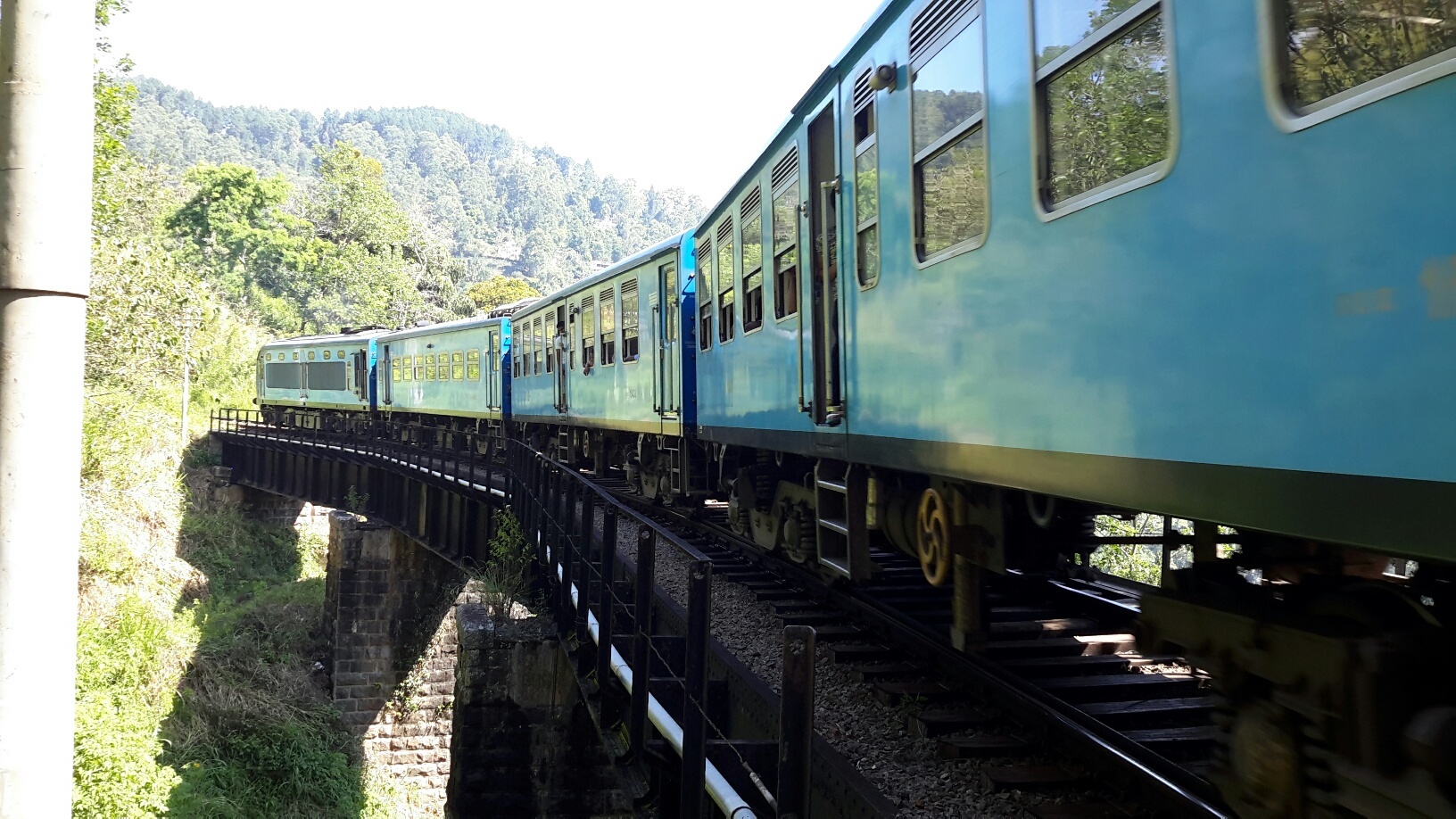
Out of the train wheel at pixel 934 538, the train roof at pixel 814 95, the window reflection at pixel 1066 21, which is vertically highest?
the train roof at pixel 814 95

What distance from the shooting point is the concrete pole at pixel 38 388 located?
264 centimetres

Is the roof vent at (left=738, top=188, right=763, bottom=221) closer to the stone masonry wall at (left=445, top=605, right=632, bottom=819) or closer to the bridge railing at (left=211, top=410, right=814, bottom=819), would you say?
the bridge railing at (left=211, top=410, right=814, bottom=819)

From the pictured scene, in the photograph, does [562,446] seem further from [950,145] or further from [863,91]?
[950,145]

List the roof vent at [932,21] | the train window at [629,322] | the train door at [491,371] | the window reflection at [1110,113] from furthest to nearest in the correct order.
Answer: the train door at [491,371] → the train window at [629,322] → the roof vent at [932,21] → the window reflection at [1110,113]

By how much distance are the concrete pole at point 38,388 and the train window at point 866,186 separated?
3.68 m

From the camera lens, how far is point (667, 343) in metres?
12.4

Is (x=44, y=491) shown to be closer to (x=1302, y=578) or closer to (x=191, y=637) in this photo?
(x=1302, y=578)

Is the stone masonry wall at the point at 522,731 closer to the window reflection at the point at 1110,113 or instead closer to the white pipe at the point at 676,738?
the white pipe at the point at 676,738

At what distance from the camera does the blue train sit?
226 centimetres

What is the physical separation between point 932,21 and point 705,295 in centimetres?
583

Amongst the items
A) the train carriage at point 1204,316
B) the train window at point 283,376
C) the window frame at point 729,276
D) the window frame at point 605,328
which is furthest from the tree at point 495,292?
the train carriage at point 1204,316

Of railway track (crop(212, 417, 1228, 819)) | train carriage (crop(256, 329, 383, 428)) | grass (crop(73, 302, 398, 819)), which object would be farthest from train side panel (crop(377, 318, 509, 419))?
railway track (crop(212, 417, 1228, 819))

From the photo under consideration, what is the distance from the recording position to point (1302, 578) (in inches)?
119

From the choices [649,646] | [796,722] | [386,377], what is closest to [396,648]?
[386,377]
